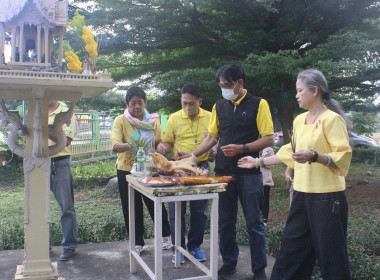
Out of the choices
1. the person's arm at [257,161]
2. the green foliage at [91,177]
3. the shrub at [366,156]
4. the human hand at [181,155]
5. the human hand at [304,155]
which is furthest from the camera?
the shrub at [366,156]

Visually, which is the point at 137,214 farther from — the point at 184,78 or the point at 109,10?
the point at 109,10

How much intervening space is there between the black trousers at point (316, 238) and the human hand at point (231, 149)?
68cm

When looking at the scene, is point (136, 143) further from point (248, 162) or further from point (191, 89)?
point (248, 162)

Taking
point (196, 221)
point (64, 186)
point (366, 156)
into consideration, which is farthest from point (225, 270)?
point (366, 156)

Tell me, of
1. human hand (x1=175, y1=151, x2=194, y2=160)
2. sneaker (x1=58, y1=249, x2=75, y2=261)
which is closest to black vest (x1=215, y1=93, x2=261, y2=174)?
human hand (x1=175, y1=151, x2=194, y2=160)

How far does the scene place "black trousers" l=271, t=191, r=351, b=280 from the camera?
2.64 m

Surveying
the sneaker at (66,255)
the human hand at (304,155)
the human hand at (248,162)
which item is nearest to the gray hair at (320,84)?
the human hand at (304,155)

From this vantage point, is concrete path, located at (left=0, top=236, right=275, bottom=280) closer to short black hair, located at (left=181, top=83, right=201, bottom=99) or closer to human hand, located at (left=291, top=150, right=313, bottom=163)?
human hand, located at (left=291, top=150, right=313, bottom=163)

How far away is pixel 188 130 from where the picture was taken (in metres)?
4.12

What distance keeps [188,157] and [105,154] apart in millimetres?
12775

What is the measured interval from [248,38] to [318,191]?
475cm

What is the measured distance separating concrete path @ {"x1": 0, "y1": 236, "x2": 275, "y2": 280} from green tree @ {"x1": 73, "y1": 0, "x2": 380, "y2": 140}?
115 inches

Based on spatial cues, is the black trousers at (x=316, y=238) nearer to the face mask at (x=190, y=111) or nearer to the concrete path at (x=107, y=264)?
the concrete path at (x=107, y=264)

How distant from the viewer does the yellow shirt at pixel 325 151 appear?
2.58 meters
